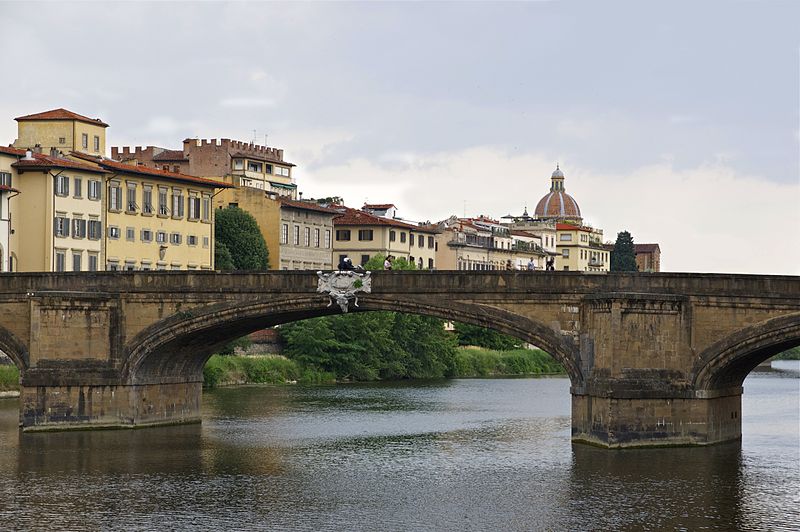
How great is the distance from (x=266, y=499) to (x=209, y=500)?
1819mm

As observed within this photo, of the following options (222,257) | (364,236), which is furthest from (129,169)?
(364,236)

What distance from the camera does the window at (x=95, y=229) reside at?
315ft

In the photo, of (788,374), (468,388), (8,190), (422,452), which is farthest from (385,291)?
(788,374)

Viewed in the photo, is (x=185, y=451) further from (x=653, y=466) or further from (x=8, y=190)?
(x=8, y=190)

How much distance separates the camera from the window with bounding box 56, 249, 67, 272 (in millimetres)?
92988

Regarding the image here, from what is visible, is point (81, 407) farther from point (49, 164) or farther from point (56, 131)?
point (56, 131)

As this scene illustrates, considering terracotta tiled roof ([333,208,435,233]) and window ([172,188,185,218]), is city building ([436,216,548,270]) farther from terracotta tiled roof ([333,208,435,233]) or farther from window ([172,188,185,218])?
window ([172,188,185,218])

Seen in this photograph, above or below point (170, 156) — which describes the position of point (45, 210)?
below

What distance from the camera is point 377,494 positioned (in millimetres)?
50938

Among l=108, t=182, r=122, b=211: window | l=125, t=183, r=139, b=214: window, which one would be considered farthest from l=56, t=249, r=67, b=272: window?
l=125, t=183, r=139, b=214: window

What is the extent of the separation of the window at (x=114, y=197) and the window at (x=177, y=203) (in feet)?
18.6

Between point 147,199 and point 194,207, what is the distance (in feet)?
19.7

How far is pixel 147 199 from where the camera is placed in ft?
330

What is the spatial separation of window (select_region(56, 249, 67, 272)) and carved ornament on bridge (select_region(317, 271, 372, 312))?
32852mm
